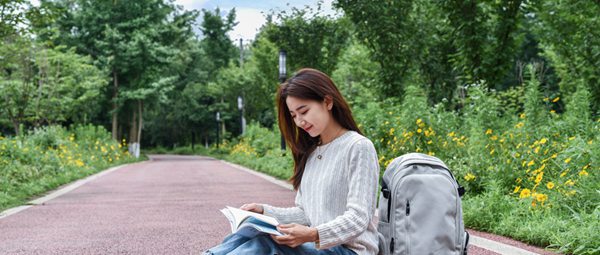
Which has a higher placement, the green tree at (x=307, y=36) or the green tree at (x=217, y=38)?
the green tree at (x=217, y=38)

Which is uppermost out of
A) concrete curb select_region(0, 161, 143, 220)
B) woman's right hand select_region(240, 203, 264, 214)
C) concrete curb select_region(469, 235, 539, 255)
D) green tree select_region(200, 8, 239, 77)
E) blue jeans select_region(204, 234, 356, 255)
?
green tree select_region(200, 8, 239, 77)

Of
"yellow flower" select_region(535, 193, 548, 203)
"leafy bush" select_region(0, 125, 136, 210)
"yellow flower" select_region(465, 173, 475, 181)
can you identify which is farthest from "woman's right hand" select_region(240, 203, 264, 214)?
"leafy bush" select_region(0, 125, 136, 210)

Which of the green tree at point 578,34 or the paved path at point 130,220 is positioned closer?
the paved path at point 130,220

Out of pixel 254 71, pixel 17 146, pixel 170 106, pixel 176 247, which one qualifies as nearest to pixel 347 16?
pixel 17 146

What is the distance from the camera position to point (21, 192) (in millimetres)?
10258

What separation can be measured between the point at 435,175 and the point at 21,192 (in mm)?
9153

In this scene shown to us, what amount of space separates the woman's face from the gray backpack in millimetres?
377

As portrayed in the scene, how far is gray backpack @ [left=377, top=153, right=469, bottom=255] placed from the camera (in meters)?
2.53

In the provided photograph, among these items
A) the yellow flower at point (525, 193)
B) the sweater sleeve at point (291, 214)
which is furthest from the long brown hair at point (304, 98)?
the yellow flower at point (525, 193)

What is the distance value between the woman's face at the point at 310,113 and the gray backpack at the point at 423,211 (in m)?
0.38

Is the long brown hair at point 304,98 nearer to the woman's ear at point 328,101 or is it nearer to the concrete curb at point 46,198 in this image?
the woman's ear at point 328,101

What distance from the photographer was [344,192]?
2492 millimetres

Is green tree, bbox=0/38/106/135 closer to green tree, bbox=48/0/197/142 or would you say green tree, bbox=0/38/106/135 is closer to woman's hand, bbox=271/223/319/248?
green tree, bbox=48/0/197/142

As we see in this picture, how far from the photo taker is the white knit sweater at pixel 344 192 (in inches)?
92.4
